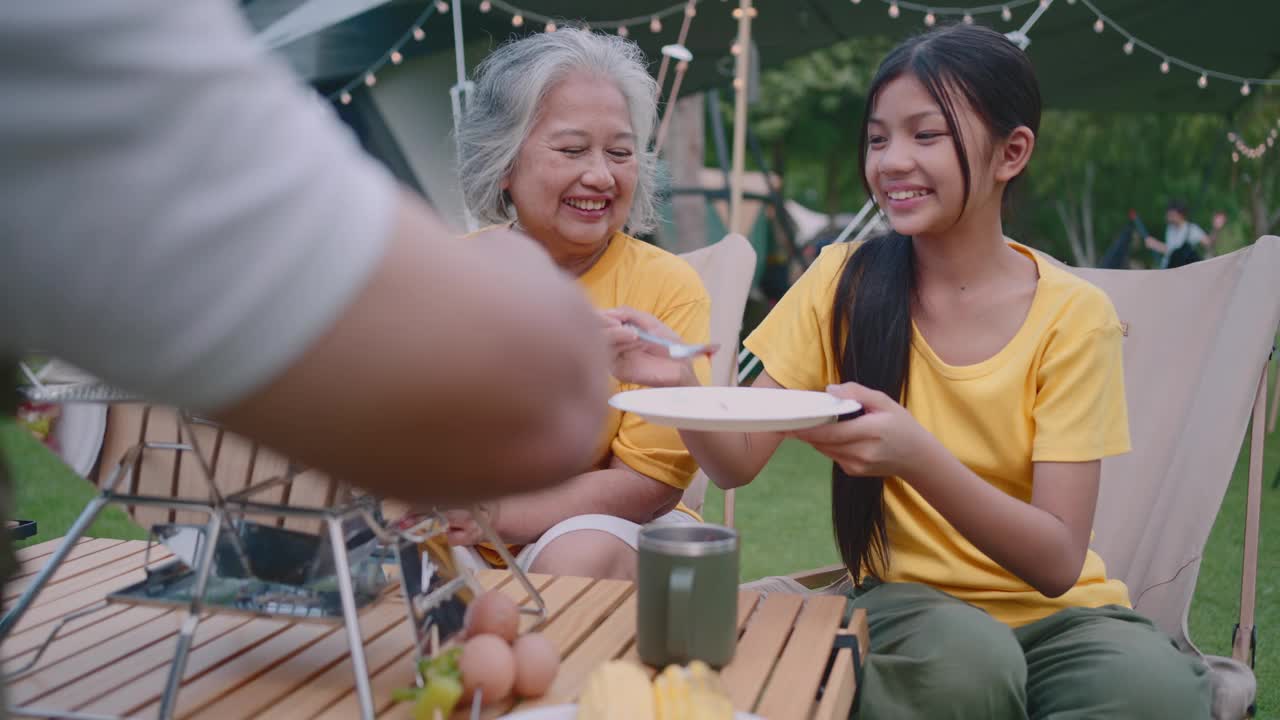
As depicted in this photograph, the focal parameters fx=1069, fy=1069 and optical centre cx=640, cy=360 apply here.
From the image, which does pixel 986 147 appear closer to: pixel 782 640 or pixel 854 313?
pixel 854 313

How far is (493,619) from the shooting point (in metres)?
1.12

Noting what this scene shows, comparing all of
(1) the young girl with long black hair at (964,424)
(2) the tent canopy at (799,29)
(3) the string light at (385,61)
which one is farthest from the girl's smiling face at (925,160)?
(2) the tent canopy at (799,29)

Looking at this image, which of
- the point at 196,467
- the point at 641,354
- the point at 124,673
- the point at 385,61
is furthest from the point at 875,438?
the point at 385,61

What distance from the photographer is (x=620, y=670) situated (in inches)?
37.6

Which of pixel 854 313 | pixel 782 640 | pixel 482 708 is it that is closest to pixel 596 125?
pixel 854 313

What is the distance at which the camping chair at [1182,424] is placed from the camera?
1.94m

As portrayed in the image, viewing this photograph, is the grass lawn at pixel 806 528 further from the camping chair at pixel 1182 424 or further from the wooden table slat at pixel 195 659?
the wooden table slat at pixel 195 659

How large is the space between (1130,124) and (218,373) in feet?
64.4

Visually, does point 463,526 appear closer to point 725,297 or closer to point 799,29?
point 725,297

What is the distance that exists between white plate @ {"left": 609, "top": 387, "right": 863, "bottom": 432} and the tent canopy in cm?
476

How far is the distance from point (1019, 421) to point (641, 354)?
1.95 feet

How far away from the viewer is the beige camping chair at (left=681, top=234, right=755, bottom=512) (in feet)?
8.25

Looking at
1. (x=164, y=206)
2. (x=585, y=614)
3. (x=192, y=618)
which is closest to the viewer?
(x=164, y=206)

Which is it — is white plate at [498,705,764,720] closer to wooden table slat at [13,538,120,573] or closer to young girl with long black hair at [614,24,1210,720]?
young girl with long black hair at [614,24,1210,720]
